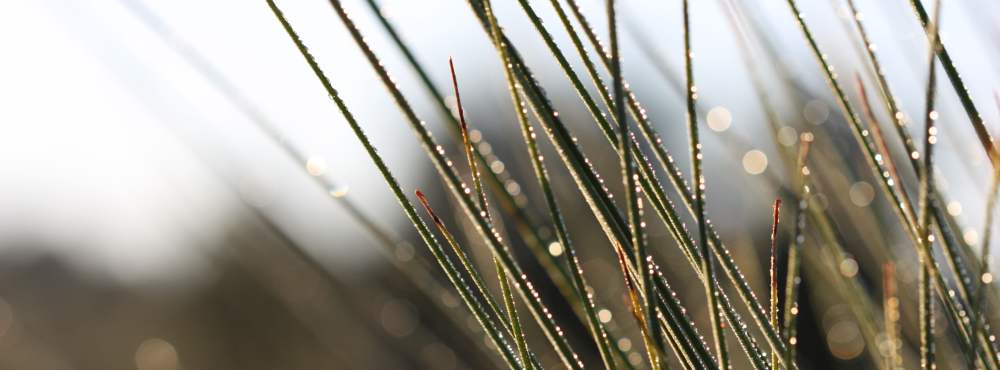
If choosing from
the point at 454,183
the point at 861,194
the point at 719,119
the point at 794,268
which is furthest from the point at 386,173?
the point at 861,194

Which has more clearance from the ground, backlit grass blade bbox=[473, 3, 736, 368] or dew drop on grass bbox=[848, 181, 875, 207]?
dew drop on grass bbox=[848, 181, 875, 207]

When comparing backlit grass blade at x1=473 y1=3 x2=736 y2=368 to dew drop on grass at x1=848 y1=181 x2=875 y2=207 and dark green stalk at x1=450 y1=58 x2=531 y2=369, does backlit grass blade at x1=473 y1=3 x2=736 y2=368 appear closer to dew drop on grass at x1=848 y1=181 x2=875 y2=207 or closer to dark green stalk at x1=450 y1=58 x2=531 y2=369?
dark green stalk at x1=450 y1=58 x2=531 y2=369

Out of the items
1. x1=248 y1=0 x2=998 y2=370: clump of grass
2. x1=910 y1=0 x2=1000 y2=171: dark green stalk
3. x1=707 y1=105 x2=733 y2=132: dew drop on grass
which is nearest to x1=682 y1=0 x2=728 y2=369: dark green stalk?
x1=248 y1=0 x2=998 y2=370: clump of grass

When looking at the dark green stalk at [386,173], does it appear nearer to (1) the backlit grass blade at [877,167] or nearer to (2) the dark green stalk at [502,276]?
(2) the dark green stalk at [502,276]

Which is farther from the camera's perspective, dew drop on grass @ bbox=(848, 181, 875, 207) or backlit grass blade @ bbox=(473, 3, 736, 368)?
dew drop on grass @ bbox=(848, 181, 875, 207)

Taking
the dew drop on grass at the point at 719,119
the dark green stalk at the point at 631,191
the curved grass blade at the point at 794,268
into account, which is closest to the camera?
the dark green stalk at the point at 631,191

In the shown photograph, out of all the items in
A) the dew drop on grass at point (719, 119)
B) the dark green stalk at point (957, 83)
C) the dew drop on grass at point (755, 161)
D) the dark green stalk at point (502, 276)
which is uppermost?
the dew drop on grass at point (719, 119)

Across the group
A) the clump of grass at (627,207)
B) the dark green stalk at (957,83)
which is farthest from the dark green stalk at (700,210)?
the dark green stalk at (957,83)

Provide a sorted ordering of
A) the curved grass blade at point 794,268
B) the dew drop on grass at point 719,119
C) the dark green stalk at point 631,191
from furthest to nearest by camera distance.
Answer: the dew drop on grass at point 719,119
the curved grass blade at point 794,268
the dark green stalk at point 631,191

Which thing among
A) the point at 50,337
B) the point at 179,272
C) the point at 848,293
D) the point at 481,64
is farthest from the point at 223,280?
the point at 848,293

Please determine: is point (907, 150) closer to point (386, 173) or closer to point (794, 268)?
point (794, 268)
